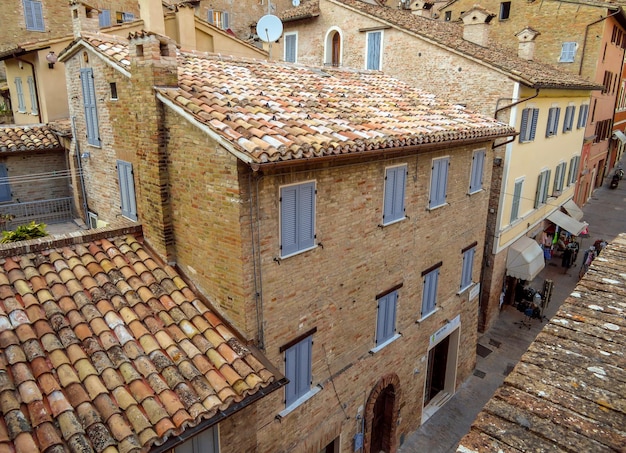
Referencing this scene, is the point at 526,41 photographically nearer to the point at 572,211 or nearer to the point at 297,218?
the point at 572,211

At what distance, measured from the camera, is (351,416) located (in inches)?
405

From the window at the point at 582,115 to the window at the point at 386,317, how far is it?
19.9 metres

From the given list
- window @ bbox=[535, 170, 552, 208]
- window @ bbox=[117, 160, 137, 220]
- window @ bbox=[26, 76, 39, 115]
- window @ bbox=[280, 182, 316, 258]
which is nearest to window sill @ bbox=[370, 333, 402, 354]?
window @ bbox=[280, 182, 316, 258]

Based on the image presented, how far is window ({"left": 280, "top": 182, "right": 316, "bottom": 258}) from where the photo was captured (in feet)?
24.6

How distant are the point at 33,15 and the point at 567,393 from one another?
98.6ft

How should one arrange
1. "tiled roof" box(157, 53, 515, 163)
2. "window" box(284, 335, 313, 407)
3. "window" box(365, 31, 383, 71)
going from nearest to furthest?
"tiled roof" box(157, 53, 515, 163), "window" box(284, 335, 313, 407), "window" box(365, 31, 383, 71)

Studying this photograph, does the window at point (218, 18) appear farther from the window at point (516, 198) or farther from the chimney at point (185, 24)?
the window at point (516, 198)

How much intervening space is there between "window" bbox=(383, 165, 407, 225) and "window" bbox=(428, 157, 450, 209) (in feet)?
4.24

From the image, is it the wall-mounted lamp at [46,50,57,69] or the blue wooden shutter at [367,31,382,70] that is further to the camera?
the blue wooden shutter at [367,31,382,70]

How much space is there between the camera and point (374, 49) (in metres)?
18.6

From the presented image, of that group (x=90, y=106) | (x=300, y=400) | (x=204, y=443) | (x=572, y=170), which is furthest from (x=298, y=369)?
(x=572, y=170)

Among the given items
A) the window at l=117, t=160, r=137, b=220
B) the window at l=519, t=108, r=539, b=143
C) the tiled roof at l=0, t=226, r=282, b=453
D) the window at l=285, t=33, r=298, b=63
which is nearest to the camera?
the tiled roof at l=0, t=226, r=282, b=453

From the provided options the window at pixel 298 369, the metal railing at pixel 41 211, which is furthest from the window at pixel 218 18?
the window at pixel 298 369

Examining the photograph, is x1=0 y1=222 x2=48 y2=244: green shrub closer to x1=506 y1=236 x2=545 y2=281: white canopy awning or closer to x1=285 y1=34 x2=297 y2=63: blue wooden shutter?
x1=285 y1=34 x2=297 y2=63: blue wooden shutter
